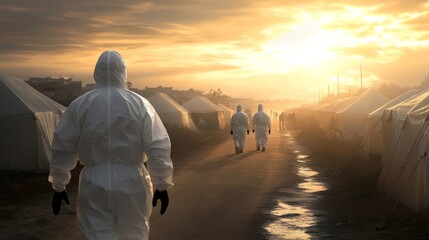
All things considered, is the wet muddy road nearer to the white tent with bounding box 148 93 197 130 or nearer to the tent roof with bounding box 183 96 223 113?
the white tent with bounding box 148 93 197 130

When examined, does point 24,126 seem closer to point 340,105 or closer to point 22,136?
point 22,136

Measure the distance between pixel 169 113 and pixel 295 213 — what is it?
88.6 feet

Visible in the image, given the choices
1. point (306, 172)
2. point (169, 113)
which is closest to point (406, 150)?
point (306, 172)

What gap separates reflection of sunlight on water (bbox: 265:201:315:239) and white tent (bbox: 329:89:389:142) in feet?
47.6

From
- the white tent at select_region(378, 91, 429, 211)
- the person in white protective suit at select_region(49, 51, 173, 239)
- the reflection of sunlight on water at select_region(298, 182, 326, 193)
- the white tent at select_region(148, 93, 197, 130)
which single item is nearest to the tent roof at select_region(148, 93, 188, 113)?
the white tent at select_region(148, 93, 197, 130)

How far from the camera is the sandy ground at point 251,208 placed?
9766 mm

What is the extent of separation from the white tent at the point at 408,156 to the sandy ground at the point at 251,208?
0.95 ft

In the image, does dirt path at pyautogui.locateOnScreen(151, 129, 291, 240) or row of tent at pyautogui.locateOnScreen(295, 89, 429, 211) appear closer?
dirt path at pyautogui.locateOnScreen(151, 129, 291, 240)

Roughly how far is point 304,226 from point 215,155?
15211 millimetres

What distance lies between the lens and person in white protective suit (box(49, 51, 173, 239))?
5637 millimetres

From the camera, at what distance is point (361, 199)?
13375 mm

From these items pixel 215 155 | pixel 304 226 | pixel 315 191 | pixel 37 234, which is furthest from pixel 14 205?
pixel 215 155

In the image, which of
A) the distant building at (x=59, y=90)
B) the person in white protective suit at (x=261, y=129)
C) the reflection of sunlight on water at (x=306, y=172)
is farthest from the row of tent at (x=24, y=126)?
the distant building at (x=59, y=90)

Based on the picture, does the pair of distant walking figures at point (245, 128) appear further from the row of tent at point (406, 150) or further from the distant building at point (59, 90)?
→ the distant building at point (59, 90)
